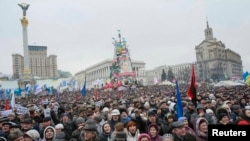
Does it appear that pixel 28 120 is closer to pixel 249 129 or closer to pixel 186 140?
pixel 186 140

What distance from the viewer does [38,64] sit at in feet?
443

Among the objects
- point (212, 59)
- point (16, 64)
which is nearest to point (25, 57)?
point (212, 59)

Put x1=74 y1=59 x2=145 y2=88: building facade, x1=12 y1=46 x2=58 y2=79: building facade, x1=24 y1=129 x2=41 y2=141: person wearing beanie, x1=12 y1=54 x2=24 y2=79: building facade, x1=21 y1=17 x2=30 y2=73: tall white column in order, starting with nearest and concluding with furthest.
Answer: x1=24 y1=129 x2=41 y2=141: person wearing beanie
x1=21 y1=17 x2=30 y2=73: tall white column
x1=74 y1=59 x2=145 y2=88: building facade
x1=12 y1=54 x2=24 y2=79: building facade
x1=12 y1=46 x2=58 y2=79: building facade

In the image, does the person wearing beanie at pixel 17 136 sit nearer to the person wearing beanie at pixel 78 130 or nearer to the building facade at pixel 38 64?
the person wearing beanie at pixel 78 130

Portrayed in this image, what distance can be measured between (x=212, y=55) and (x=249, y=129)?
320ft

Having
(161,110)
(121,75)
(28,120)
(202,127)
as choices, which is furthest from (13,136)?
(121,75)

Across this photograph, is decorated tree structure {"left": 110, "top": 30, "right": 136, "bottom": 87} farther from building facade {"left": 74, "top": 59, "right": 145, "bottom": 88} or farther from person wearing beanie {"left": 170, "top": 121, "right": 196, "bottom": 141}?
person wearing beanie {"left": 170, "top": 121, "right": 196, "bottom": 141}

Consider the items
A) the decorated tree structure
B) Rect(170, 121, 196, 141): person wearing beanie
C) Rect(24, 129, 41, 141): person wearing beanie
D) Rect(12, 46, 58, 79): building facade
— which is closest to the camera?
Rect(170, 121, 196, 141): person wearing beanie

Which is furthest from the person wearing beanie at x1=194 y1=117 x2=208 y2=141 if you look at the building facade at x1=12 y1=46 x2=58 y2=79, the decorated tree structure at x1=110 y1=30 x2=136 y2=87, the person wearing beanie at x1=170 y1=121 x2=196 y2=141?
the building facade at x1=12 y1=46 x2=58 y2=79

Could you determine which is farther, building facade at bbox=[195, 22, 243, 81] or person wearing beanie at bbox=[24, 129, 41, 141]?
building facade at bbox=[195, 22, 243, 81]

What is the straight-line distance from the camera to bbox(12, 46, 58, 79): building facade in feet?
433

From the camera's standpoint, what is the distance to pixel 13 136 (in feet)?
16.4

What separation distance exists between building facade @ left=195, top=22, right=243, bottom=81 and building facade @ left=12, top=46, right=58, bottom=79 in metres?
67.9

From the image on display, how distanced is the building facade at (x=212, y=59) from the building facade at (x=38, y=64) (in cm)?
6792
